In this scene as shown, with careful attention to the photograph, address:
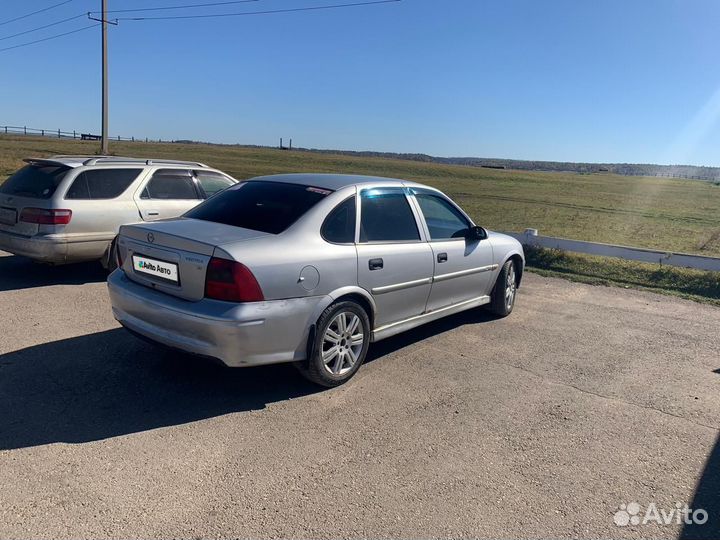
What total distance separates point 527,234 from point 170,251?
799 centimetres

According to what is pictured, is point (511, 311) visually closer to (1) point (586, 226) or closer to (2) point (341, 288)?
(2) point (341, 288)

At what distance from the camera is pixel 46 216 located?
6555mm

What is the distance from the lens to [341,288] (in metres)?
4.19

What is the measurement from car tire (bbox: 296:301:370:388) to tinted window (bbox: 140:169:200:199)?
170 inches

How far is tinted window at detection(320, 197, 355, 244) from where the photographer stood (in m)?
4.31

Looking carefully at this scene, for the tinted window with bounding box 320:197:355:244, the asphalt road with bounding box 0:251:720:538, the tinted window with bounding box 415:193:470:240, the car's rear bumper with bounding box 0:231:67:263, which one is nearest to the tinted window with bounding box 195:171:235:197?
the car's rear bumper with bounding box 0:231:67:263

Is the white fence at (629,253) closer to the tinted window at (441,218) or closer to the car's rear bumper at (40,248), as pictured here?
the tinted window at (441,218)

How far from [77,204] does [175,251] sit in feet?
11.8

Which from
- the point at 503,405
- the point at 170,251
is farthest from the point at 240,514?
the point at 503,405

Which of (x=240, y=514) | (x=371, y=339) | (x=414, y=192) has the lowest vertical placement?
(x=240, y=514)

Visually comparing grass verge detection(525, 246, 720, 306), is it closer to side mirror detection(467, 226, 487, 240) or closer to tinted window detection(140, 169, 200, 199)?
side mirror detection(467, 226, 487, 240)

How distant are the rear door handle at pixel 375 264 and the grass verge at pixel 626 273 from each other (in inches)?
216

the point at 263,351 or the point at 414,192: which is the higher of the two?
the point at 414,192

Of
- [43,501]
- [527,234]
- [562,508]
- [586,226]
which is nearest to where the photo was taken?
[43,501]
